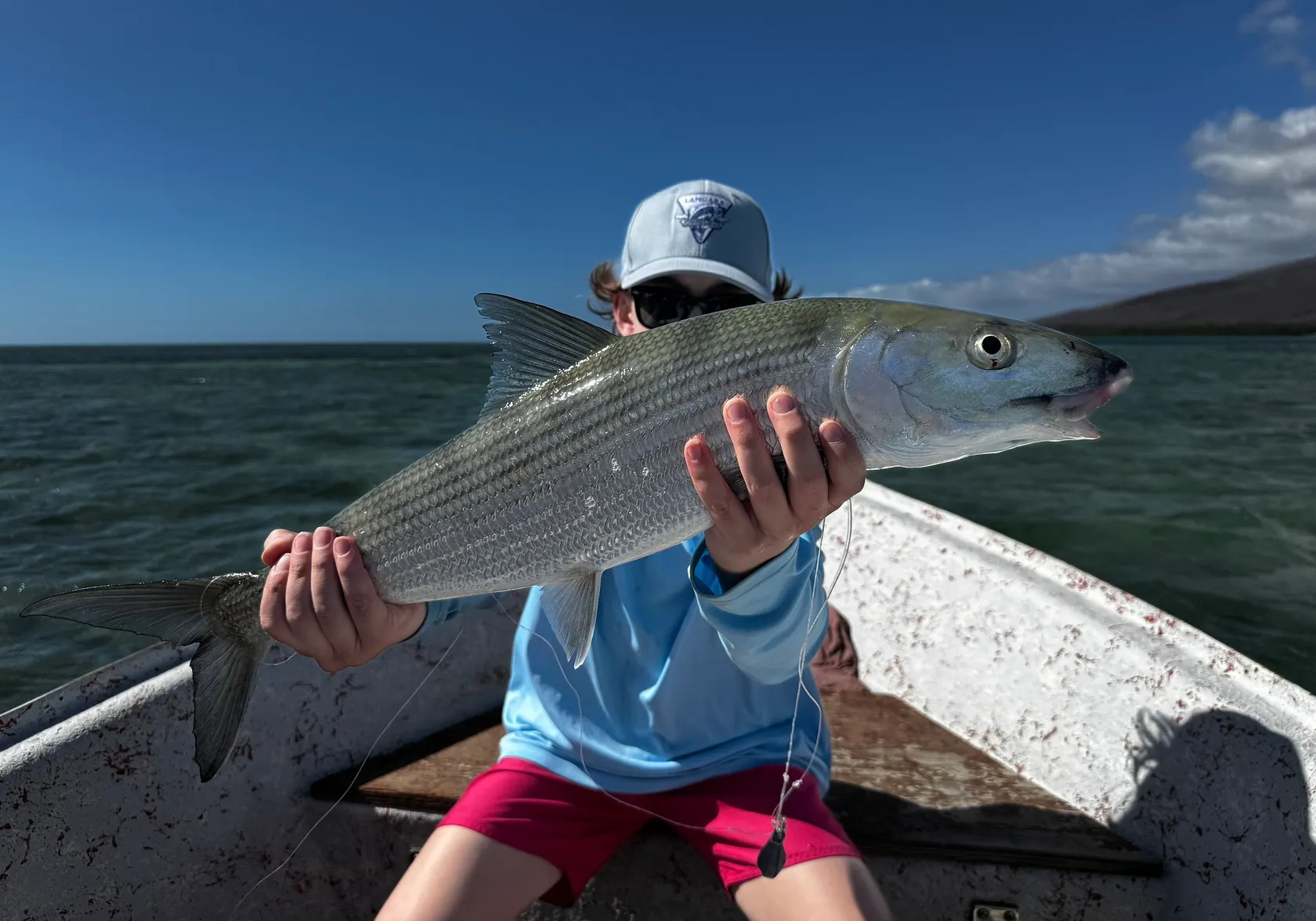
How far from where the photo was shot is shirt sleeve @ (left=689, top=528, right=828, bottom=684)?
2.46m

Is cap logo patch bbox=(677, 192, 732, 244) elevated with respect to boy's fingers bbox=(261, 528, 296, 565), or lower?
elevated

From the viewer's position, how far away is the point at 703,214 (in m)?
3.38

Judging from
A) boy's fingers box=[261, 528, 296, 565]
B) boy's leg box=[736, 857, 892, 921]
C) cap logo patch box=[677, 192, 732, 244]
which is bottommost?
boy's leg box=[736, 857, 892, 921]

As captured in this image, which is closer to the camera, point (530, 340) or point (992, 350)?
point (992, 350)

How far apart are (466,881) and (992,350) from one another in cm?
224

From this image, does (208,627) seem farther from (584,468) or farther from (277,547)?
(584,468)

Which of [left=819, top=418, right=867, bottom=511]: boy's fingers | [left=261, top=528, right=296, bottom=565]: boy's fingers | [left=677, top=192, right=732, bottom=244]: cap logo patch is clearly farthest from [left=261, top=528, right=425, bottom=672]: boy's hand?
[left=677, top=192, right=732, bottom=244]: cap logo patch

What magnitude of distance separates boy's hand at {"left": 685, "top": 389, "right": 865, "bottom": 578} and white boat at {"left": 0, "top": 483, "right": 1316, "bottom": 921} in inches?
56.6

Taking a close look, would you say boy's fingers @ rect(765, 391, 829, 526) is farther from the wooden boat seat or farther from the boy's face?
the wooden boat seat

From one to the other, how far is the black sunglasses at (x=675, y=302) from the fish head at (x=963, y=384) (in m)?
1.42

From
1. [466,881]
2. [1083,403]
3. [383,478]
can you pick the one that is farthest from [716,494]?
[383,478]

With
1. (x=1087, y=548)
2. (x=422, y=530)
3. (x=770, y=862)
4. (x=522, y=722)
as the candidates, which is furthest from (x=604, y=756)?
(x=1087, y=548)

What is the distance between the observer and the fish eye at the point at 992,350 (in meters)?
1.94

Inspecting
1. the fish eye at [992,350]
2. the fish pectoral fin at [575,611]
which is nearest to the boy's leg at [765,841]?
the fish pectoral fin at [575,611]
